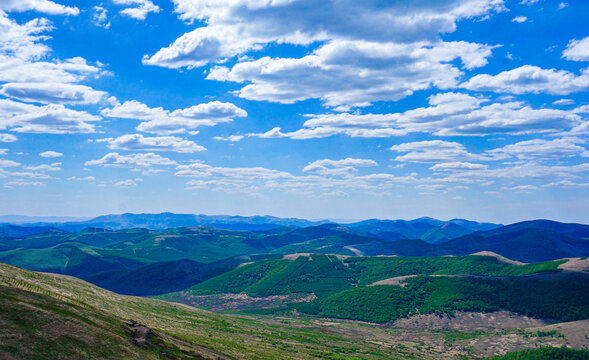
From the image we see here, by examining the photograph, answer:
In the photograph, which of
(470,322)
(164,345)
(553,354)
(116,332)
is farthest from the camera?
(470,322)

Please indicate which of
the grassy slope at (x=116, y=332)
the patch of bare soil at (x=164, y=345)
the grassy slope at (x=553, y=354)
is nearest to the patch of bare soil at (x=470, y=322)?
the grassy slope at (x=116, y=332)

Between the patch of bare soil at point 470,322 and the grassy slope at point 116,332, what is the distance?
163 feet

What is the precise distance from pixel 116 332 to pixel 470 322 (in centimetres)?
16987

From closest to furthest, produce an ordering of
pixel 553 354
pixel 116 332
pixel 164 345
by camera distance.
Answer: pixel 116 332 < pixel 164 345 < pixel 553 354

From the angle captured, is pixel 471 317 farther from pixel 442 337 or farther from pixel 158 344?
pixel 158 344

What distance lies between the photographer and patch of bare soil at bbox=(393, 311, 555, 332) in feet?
564

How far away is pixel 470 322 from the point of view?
17875cm

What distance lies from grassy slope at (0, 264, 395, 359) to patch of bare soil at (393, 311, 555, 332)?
4956 centimetres

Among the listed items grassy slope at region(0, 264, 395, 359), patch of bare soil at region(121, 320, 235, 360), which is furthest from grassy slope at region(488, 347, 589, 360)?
patch of bare soil at region(121, 320, 235, 360)

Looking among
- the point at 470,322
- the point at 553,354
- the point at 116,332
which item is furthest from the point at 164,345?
the point at 470,322

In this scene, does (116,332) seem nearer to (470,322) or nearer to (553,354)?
(553,354)

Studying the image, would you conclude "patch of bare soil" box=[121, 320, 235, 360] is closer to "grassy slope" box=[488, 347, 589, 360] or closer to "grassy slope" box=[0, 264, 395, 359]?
"grassy slope" box=[0, 264, 395, 359]

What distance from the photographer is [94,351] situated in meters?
49.2

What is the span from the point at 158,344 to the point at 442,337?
13306 centimetres
